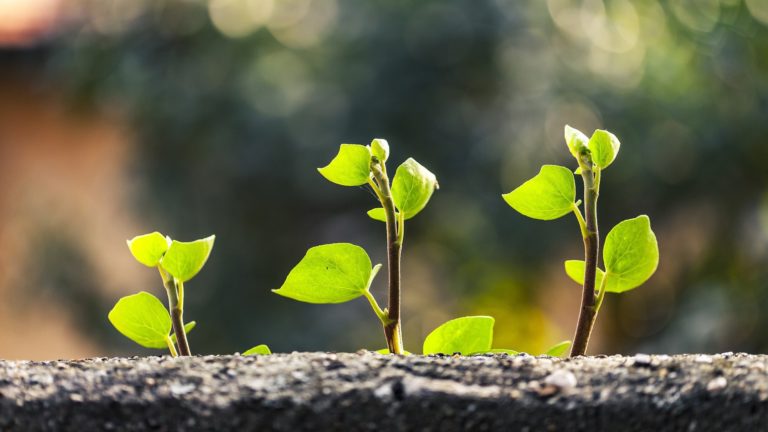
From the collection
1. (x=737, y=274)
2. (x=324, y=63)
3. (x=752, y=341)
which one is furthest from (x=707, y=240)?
(x=324, y=63)

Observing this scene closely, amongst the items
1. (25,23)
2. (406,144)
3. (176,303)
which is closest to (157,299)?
(176,303)

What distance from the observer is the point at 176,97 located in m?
3.53

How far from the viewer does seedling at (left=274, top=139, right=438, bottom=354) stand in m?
0.39

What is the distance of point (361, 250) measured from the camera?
39cm

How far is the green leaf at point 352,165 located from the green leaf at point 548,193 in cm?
6

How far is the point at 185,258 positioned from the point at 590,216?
0.16 m

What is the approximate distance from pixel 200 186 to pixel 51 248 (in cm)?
67

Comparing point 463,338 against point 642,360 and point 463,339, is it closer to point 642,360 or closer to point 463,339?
point 463,339

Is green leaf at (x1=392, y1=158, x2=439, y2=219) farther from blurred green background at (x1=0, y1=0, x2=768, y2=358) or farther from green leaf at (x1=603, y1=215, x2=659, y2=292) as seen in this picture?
blurred green background at (x1=0, y1=0, x2=768, y2=358)

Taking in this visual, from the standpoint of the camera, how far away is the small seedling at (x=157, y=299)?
1.29ft

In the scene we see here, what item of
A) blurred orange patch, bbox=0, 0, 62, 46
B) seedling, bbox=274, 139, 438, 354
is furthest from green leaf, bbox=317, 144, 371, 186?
blurred orange patch, bbox=0, 0, 62, 46

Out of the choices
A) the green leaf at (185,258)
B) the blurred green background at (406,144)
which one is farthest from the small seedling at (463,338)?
the blurred green background at (406,144)

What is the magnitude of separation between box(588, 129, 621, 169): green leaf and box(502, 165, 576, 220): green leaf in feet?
0.04

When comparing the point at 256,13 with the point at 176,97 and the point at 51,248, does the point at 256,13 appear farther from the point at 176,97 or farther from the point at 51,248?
the point at 51,248
